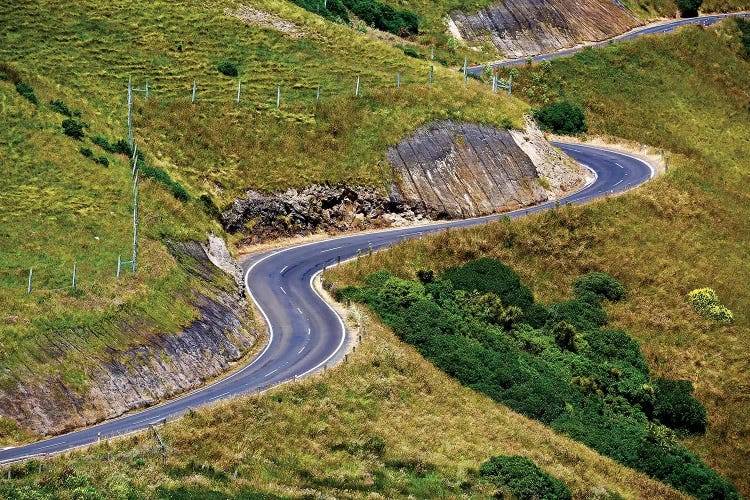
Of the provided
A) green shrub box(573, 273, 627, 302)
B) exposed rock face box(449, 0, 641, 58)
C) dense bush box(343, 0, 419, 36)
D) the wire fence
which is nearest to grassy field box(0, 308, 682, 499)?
green shrub box(573, 273, 627, 302)

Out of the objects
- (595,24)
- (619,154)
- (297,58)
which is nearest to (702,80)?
(595,24)

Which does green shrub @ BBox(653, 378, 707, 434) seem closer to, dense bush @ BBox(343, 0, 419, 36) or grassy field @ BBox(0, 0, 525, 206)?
grassy field @ BBox(0, 0, 525, 206)

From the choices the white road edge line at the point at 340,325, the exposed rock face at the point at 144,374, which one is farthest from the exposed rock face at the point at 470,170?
the exposed rock face at the point at 144,374

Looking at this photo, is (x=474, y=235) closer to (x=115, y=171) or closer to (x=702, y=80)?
(x=115, y=171)

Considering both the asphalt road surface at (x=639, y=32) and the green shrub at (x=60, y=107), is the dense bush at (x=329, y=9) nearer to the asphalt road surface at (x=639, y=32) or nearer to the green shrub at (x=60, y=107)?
the asphalt road surface at (x=639, y=32)

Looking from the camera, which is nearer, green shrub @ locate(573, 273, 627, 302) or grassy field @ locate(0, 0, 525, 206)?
green shrub @ locate(573, 273, 627, 302)
